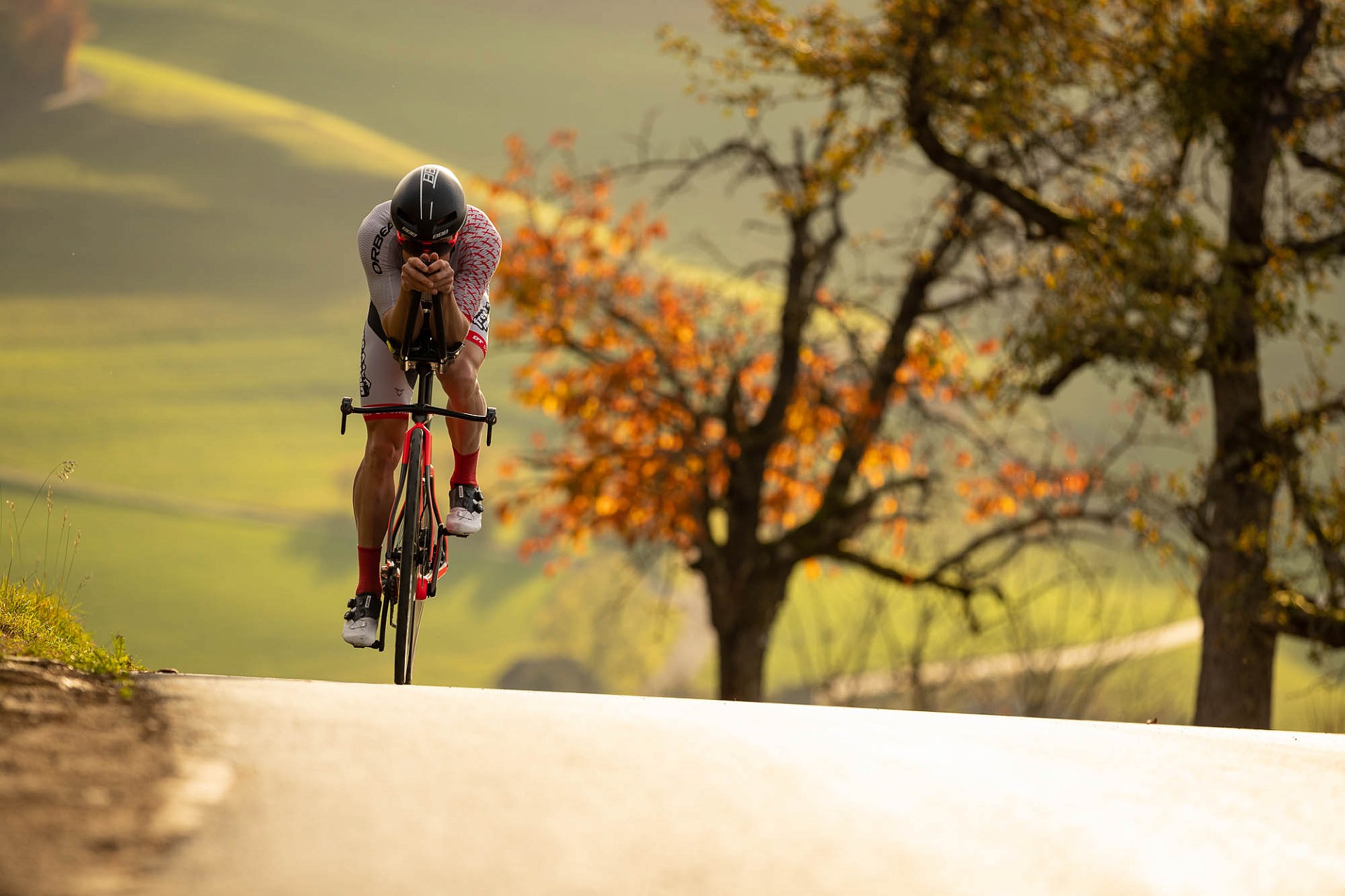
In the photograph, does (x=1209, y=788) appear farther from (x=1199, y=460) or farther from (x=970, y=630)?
(x=970, y=630)

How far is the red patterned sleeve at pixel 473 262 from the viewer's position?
6.34 meters

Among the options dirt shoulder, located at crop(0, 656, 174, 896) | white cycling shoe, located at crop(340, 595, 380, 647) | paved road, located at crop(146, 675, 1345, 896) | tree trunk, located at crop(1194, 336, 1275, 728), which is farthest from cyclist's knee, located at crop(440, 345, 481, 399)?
tree trunk, located at crop(1194, 336, 1275, 728)

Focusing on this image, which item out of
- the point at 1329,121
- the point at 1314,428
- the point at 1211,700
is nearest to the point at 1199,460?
the point at 1314,428

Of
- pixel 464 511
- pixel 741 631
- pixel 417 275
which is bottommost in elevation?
pixel 741 631

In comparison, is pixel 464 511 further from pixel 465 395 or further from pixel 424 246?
pixel 424 246

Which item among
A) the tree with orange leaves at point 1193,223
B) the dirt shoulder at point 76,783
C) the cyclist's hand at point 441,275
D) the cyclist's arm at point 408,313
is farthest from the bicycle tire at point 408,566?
the tree with orange leaves at point 1193,223

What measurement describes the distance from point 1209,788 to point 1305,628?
25.4 feet

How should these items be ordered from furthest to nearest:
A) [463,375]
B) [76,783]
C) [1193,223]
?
[1193,223]
[463,375]
[76,783]

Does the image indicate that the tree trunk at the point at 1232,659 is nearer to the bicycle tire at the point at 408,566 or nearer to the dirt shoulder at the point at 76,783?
the bicycle tire at the point at 408,566

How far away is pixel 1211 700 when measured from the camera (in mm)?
11875

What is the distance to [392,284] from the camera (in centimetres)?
622

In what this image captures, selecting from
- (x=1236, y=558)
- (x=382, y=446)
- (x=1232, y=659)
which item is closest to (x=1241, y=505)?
(x=1236, y=558)

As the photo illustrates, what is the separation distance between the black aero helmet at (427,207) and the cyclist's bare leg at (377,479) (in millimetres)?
945

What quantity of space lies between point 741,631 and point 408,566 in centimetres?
932
